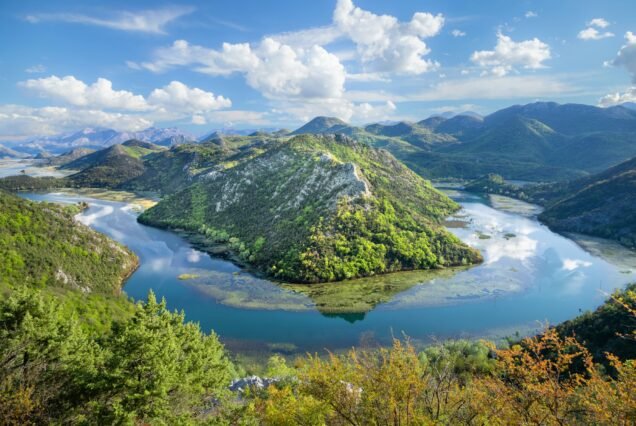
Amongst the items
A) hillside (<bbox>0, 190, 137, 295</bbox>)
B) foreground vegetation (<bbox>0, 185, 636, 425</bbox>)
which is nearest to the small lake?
hillside (<bbox>0, 190, 137, 295</bbox>)

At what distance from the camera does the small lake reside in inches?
3104

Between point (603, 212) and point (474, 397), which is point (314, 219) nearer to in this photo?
point (474, 397)

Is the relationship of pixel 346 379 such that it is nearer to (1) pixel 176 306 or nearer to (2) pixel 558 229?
(1) pixel 176 306

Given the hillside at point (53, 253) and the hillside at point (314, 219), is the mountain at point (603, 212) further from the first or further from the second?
the hillside at point (53, 253)

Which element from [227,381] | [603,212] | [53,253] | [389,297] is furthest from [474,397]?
[603,212]

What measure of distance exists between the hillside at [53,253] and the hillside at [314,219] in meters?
40.6

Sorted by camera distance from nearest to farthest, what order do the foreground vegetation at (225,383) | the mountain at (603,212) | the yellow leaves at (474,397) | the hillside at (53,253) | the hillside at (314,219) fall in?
the yellow leaves at (474,397), the foreground vegetation at (225,383), the hillside at (53,253), the hillside at (314,219), the mountain at (603,212)

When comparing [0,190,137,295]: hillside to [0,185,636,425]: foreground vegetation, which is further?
[0,190,137,295]: hillside

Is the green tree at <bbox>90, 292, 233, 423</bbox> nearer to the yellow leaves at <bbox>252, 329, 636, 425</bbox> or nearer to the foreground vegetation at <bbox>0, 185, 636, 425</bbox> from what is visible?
the foreground vegetation at <bbox>0, 185, 636, 425</bbox>

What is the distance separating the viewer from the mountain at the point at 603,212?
509 feet

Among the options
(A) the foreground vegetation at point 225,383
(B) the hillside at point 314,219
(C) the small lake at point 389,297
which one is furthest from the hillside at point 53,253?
(B) the hillside at point 314,219

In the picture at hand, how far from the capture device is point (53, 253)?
82125mm

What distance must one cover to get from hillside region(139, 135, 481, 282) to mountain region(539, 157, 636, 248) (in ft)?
184

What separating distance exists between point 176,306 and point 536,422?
8603 cm
